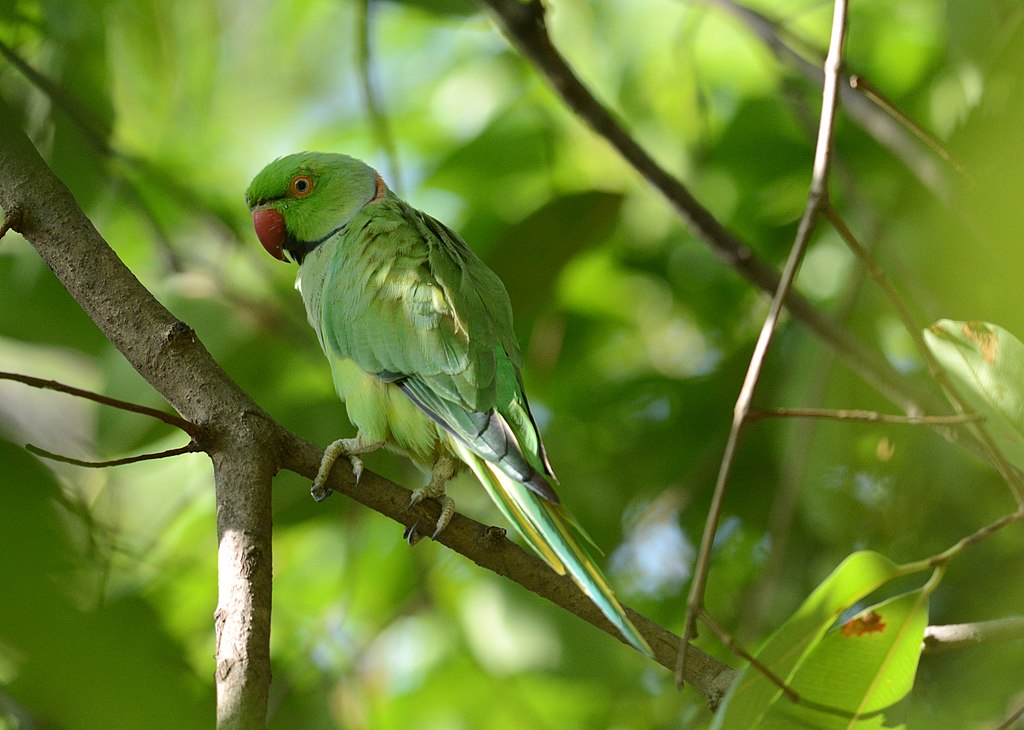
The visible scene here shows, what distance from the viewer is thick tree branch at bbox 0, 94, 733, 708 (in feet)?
5.01

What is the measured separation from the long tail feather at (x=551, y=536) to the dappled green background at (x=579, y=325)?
0.85 metres

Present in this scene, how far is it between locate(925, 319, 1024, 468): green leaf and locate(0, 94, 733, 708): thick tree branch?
2.06 ft

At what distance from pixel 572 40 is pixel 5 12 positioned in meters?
2.04

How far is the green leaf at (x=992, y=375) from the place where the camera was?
5.45ft

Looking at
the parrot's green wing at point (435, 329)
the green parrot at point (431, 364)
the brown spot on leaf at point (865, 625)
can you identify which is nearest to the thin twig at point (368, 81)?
the green parrot at point (431, 364)

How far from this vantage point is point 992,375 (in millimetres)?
1672

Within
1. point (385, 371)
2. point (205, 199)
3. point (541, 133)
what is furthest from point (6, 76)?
point (541, 133)

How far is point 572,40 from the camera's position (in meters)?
3.67

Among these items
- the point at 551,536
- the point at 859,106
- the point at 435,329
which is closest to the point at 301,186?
the point at 435,329

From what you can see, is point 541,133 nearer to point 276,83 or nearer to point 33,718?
point 276,83

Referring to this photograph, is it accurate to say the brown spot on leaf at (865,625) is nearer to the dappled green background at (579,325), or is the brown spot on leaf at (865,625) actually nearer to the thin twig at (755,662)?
the thin twig at (755,662)

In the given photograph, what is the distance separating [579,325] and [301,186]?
41.3 inches

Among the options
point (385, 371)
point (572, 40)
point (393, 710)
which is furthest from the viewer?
point (572, 40)

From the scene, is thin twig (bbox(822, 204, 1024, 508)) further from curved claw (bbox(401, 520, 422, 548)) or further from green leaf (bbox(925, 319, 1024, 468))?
curved claw (bbox(401, 520, 422, 548))
